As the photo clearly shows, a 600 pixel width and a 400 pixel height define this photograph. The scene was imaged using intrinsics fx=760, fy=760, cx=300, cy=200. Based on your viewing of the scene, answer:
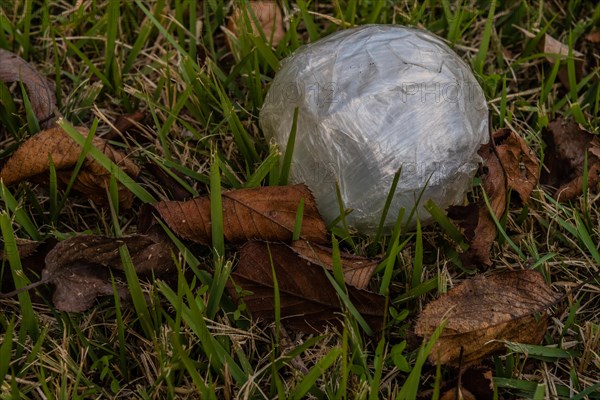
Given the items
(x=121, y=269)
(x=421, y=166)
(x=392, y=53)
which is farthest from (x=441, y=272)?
(x=121, y=269)

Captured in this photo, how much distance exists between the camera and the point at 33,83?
250cm

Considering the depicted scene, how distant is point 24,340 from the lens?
1.94m

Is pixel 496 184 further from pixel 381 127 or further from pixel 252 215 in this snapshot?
pixel 252 215

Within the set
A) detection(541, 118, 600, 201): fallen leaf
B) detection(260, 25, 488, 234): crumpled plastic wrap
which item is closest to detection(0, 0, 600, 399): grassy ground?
detection(541, 118, 600, 201): fallen leaf

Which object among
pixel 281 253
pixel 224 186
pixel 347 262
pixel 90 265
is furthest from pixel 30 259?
pixel 347 262

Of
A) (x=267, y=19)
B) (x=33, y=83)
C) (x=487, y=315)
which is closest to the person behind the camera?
(x=487, y=315)

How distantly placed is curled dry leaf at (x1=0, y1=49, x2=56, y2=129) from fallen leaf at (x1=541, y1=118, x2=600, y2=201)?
63.2 inches

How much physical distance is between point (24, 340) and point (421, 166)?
3.76 ft

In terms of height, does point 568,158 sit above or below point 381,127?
below

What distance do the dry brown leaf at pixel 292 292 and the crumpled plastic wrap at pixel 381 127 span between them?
25cm

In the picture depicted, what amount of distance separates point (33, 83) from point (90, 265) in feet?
2.57

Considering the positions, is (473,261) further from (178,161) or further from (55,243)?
(55,243)

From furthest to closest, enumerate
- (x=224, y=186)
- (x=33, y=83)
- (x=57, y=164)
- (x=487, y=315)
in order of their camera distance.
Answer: (x=33, y=83)
(x=224, y=186)
(x=57, y=164)
(x=487, y=315)

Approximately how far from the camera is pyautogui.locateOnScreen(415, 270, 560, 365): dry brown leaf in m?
1.92
